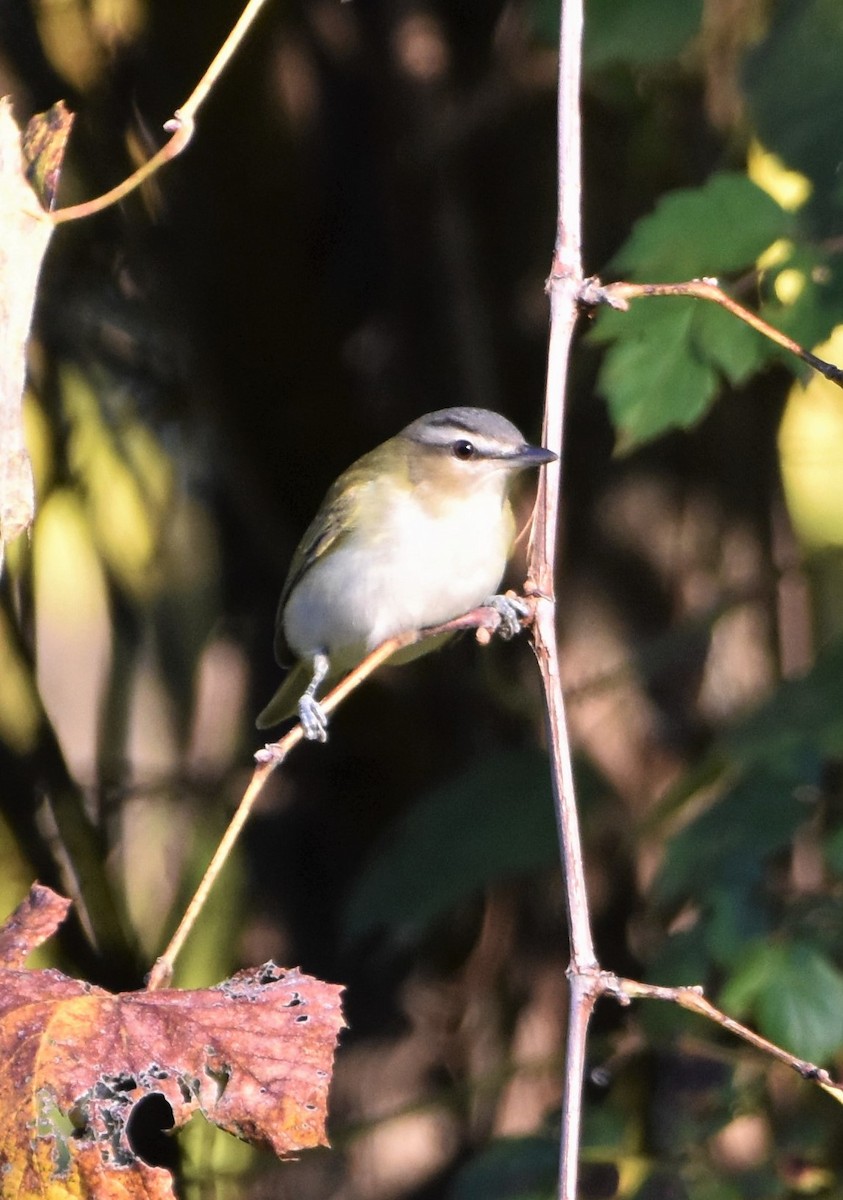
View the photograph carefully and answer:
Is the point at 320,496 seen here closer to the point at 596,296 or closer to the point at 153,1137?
the point at 153,1137

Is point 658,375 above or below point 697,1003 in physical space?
above

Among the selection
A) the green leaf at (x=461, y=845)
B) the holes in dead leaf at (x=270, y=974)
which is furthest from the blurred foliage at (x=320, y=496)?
the holes in dead leaf at (x=270, y=974)

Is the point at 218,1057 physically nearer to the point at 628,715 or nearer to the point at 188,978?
the point at 628,715

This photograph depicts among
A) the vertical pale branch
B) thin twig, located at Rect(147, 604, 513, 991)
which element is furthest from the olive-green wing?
the vertical pale branch

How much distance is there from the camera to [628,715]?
3.60m

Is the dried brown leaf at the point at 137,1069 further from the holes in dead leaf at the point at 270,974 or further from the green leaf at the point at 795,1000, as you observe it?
the green leaf at the point at 795,1000

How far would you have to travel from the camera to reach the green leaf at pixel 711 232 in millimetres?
2285

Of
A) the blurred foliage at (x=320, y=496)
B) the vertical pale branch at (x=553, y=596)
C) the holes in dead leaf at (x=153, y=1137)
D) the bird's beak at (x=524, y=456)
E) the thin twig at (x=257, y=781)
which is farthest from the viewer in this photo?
the holes in dead leaf at (x=153, y=1137)

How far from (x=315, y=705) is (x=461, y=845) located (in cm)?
62

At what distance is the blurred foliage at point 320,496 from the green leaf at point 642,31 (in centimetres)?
58

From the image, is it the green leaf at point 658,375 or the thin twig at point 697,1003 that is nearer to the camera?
the thin twig at point 697,1003

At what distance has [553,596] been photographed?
1429 millimetres

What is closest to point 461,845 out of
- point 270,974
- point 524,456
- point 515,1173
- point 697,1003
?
point 515,1173

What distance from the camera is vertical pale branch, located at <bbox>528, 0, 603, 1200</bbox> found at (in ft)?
3.76
